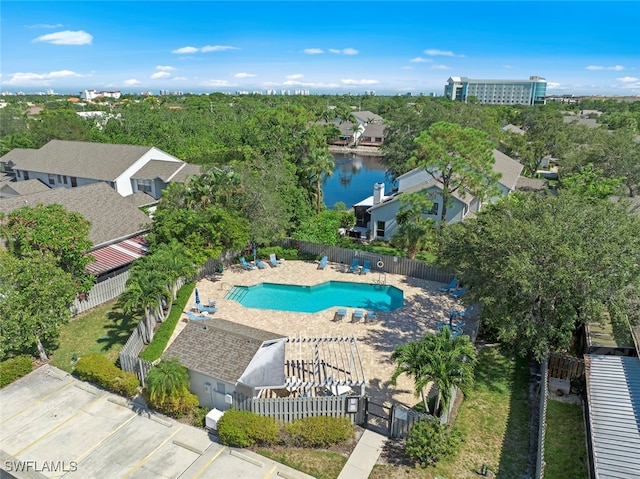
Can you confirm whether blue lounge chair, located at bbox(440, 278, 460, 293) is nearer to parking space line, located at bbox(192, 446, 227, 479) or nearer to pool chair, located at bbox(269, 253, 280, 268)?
pool chair, located at bbox(269, 253, 280, 268)

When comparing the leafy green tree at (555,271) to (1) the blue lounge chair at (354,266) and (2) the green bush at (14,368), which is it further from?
(2) the green bush at (14,368)

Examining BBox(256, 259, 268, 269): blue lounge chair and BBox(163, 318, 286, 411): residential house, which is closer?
BBox(163, 318, 286, 411): residential house

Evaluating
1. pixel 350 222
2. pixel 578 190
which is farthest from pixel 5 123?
pixel 578 190

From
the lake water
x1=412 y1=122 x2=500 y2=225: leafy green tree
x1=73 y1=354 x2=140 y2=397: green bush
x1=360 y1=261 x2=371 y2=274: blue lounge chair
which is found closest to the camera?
x1=73 y1=354 x2=140 y2=397: green bush

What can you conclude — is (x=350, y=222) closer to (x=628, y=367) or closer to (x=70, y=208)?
(x=70, y=208)

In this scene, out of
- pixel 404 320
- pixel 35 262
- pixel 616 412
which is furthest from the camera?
pixel 404 320

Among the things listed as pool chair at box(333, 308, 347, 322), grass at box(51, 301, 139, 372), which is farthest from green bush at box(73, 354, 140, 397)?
pool chair at box(333, 308, 347, 322)

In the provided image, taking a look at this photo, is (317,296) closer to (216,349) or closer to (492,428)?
(216,349)

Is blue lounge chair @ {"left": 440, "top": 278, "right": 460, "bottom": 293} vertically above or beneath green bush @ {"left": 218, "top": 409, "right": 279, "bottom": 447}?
above
